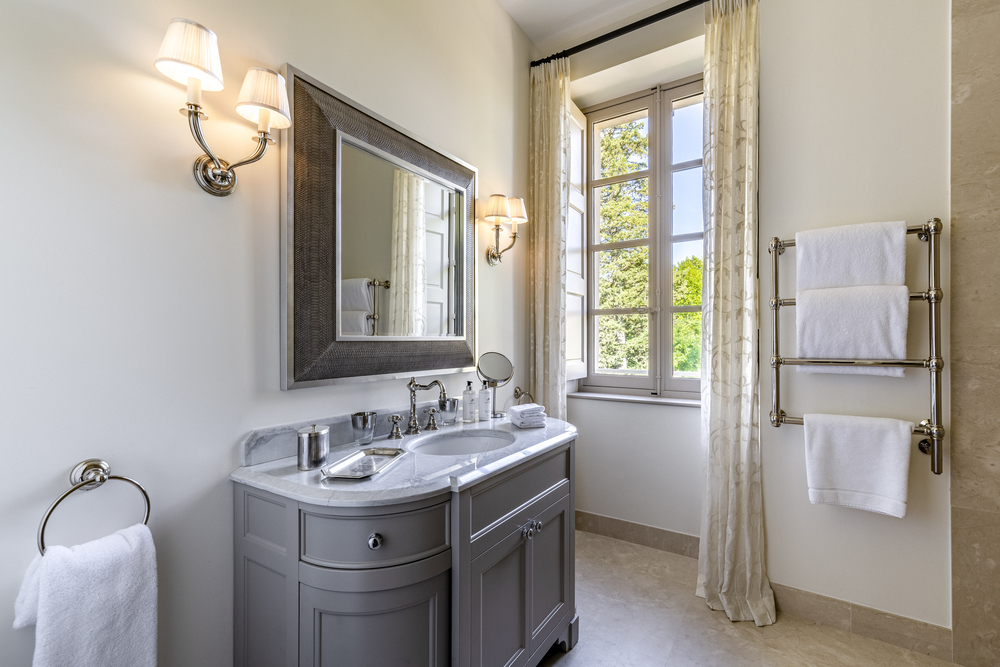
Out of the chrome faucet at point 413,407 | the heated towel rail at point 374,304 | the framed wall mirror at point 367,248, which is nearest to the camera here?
the framed wall mirror at point 367,248

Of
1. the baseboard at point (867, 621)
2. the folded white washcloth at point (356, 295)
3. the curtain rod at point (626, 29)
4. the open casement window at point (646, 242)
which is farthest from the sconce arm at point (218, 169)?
the baseboard at point (867, 621)


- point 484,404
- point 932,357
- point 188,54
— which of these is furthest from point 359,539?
point 932,357

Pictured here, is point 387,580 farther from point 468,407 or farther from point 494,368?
point 494,368

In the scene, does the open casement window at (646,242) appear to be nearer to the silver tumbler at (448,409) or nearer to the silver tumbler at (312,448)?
the silver tumbler at (448,409)

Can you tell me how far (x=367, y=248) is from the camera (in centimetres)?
160

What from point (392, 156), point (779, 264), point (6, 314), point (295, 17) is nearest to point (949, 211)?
point (779, 264)

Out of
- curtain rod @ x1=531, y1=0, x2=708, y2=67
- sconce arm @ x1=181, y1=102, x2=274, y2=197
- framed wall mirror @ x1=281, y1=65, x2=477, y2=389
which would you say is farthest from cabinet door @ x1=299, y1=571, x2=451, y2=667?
curtain rod @ x1=531, y1=0, x2=708, y2=67

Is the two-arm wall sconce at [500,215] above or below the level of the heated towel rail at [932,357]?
above

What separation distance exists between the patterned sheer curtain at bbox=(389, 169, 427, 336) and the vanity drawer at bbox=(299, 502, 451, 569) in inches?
30.6

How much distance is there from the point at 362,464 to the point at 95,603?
0.57 m

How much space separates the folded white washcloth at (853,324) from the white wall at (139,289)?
184cm

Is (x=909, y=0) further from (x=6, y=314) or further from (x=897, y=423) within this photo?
(x=6, y=314)

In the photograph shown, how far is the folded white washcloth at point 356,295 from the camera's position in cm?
152

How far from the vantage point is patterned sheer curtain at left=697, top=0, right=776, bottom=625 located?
202cm
